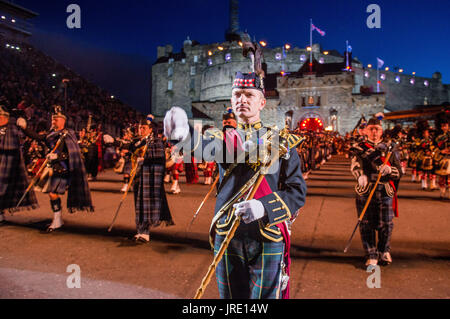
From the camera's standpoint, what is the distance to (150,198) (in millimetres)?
5531

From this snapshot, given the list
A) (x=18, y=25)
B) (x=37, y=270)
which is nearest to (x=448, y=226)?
(x=37, y=270)

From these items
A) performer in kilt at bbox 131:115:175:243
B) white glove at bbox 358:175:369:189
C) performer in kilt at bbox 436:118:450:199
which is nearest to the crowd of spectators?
performer in kilt at bbox 131:115:175:243

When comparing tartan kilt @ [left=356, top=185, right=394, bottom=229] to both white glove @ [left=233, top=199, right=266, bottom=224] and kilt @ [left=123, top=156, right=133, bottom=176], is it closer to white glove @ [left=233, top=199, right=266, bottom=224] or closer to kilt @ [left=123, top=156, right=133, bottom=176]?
white glove @ [left=233, top=199, right=266, bottom=224]

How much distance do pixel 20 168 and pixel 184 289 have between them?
503 cm

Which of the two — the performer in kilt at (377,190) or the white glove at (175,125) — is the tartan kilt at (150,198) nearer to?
the performer in kilt at (377,190)

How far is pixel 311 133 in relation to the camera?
54.8 ft

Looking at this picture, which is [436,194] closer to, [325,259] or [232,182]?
[325,259]

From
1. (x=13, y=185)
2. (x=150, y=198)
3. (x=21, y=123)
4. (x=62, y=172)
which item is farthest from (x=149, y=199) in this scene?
(x=21, y=123)

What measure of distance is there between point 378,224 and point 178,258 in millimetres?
2989

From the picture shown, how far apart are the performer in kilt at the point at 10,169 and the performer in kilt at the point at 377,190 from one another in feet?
21.4

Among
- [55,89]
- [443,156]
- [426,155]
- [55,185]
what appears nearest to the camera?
[55,185]

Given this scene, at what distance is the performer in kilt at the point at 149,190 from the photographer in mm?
5508

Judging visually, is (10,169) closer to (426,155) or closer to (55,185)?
(55,185)

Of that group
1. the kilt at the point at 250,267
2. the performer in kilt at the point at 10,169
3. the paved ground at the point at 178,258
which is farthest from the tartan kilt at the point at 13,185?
the kilt at the point at 250,267
